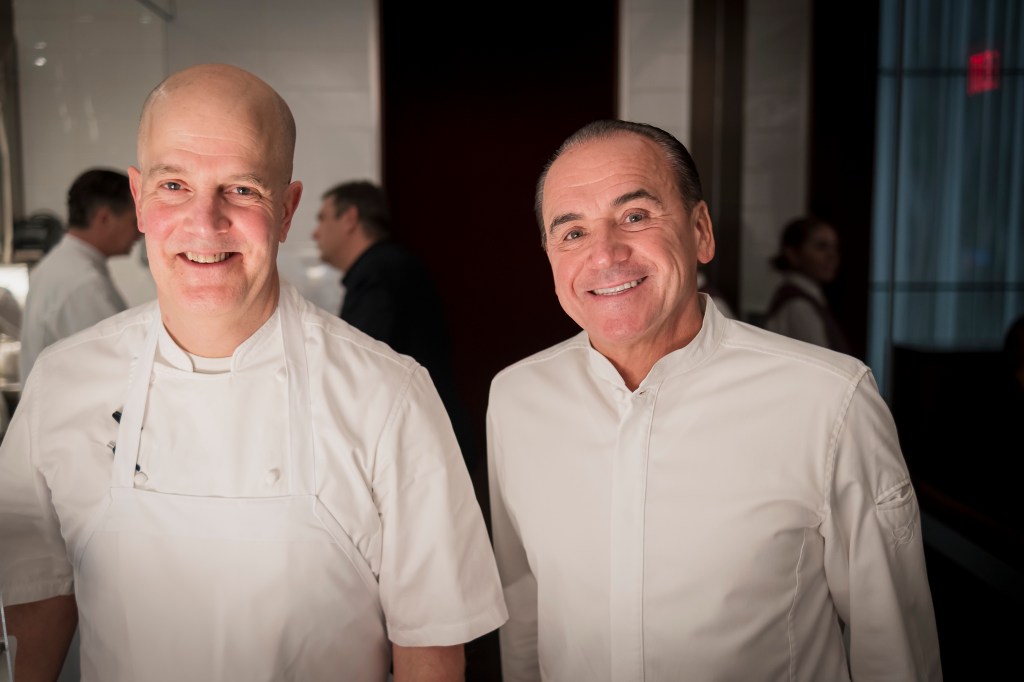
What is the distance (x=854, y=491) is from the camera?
4.23 feet

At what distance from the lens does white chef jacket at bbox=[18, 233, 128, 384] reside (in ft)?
6.89

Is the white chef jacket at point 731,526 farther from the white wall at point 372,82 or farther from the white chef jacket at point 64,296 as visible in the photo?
the white wall at point 372,82

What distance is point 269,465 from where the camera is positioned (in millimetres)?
1268

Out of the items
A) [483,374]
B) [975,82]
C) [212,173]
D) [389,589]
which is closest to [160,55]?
[212,173]

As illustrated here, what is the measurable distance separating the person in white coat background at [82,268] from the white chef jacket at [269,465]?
0.82 meters

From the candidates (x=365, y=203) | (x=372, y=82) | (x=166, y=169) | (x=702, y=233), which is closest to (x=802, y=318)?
(x=365, y=203)

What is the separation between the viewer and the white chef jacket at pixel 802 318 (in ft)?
10.6

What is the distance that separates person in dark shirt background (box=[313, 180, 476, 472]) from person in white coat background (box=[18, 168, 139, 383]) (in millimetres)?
714

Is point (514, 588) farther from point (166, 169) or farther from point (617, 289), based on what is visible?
point (166, 169)

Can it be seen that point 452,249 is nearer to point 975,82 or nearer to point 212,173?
point 975,82

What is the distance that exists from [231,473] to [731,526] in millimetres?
724

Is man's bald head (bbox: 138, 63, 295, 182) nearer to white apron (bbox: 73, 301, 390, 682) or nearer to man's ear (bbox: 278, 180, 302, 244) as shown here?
man's ear (bbox: 278, 180, 302, 244)

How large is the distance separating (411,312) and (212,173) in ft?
5.52

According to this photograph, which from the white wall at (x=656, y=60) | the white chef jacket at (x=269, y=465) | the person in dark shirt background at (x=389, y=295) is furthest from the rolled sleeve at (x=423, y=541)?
the white wall at (x=656, y=60)
